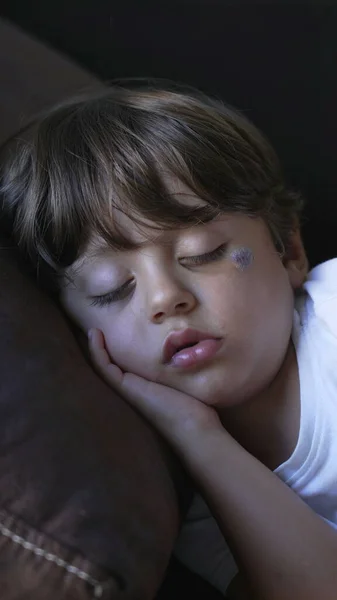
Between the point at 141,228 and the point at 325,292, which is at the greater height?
the point at 141,228

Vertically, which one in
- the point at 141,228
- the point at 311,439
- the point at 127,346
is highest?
the point at 141,228

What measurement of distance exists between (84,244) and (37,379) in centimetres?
27

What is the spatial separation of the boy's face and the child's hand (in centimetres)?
3

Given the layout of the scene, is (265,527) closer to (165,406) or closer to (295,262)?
(165,406)

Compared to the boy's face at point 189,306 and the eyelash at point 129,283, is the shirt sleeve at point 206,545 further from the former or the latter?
the eyelash at point 129,283

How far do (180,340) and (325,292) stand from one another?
0.23m

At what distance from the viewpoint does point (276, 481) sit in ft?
2.54

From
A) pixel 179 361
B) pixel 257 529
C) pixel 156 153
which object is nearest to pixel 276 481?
pixel 257 529

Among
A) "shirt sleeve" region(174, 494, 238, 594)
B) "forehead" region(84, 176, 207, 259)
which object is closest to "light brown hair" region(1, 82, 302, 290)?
"forehead" region(84, 176, 207, 259)

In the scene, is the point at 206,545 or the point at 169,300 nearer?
the point at 169,300

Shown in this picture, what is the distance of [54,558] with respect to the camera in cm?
50

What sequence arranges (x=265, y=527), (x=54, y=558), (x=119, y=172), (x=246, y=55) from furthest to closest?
(x=246, y=55)
(x=119, y=172)
(x=265, y=527)
(x=54, y=558)

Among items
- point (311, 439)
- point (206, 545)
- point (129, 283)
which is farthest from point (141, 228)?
point (206, 545)

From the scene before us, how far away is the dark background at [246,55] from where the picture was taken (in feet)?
4.22
